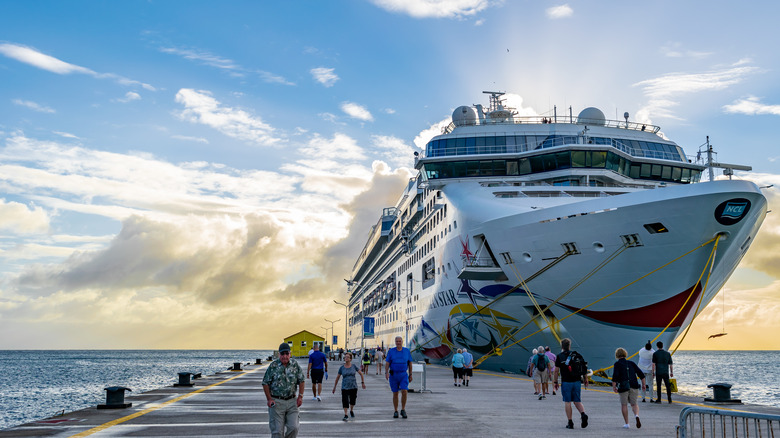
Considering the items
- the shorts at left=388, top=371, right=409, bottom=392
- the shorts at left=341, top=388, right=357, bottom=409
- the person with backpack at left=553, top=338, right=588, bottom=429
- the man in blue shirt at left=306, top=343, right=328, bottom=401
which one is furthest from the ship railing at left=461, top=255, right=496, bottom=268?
the person with backpack at left=553, top=338, right=588, bottom=429

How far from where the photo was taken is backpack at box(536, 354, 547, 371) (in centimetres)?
1922

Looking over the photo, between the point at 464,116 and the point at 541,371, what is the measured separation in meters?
25.0

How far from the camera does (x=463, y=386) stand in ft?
77.9

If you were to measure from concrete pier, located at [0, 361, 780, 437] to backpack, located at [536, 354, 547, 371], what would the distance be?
88 centimetres

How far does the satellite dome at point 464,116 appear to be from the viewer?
41781mm

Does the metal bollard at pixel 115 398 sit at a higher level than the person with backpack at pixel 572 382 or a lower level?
lower

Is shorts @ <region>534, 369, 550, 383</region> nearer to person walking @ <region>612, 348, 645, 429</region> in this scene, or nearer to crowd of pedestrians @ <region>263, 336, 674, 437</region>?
crowd of pedestrians @ <region>263, 336, 674, 437</region>

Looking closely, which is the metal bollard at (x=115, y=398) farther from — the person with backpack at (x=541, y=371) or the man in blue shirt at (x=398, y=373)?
the person with backpack at (x=541, y=371)

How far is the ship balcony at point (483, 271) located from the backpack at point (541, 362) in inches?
296

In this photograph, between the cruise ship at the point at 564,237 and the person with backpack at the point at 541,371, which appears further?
the cruise ship at the point at 564,237

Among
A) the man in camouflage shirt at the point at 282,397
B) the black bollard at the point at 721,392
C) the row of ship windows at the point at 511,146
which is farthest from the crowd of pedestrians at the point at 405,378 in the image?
the row of ship windows at the point at 511,146

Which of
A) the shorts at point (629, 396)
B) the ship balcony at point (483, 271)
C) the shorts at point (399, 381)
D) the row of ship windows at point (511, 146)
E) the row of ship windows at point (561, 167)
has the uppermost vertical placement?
the row of ship windows at point (511, 146)

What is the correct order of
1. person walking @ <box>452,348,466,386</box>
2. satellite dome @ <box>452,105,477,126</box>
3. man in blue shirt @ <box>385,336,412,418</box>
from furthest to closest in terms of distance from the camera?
1. satellite dome @ <box>452,105,477,126</box>
2. person walking @ <box>452,348,466,386</box>
3. man in blue shirt @ <box>385,336,412,418</box>

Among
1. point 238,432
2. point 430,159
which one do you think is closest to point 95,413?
point 238,432
